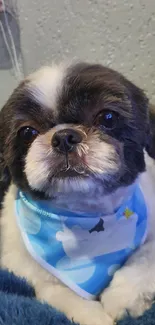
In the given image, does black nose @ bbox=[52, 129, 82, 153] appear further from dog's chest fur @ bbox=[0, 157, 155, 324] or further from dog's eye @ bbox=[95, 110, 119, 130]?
dog's chest fur @ bbox=[0, 157, 155, 324]

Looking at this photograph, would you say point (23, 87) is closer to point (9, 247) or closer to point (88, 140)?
point (88, 140)

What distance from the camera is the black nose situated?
48.6 inches

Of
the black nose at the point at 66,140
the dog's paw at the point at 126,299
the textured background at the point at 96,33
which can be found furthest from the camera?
the textured background at the point at 96,33

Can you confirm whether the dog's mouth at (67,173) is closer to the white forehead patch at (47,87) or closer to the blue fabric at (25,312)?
the white forehead patch at (47,87)

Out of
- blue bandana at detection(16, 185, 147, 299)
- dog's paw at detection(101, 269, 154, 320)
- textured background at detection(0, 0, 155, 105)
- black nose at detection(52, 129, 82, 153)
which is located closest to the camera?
black nose at detection(52, 129, 82, 153)

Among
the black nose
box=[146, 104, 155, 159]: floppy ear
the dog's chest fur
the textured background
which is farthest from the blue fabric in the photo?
the textured background

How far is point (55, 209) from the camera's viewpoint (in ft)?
4.79

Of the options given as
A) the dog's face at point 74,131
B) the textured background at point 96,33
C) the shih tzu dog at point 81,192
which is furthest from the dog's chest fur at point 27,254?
the textured background at point 96,33

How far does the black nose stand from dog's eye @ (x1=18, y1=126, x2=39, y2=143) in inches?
4.6

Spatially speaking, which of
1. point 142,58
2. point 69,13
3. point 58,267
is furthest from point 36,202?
point 69,13

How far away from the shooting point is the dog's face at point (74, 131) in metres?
1.25

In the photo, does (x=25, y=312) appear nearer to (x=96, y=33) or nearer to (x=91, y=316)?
(x=91, y=316)

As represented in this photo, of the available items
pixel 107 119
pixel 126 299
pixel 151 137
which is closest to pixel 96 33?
pixel 151 137

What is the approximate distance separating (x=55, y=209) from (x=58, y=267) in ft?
0.51
